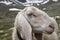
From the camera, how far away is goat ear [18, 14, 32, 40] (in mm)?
4203

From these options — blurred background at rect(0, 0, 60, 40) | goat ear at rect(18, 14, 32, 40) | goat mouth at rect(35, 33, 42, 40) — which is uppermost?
goat ear at rect(18, 14, 32, 40)

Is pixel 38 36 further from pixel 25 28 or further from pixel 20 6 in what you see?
pixel 20 6

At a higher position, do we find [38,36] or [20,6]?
[38,36]

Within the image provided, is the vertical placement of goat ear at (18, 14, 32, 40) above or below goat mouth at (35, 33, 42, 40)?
above

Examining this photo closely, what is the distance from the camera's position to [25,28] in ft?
13.8

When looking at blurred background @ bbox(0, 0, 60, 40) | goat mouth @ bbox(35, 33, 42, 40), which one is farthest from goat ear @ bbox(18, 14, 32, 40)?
blurred background @ bbox(0, 0, 60, 40)

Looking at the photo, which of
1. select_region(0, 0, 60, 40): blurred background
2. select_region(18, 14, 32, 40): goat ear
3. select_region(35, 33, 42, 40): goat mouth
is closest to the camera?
select_region(18, 14, 32, 40): goat ear

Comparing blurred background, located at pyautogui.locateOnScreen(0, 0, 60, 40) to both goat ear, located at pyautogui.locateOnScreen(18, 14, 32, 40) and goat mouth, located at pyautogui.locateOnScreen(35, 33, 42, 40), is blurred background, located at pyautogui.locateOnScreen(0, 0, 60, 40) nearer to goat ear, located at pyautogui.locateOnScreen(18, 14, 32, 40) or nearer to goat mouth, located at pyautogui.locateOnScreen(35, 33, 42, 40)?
goat mouth, located at pyautogui.locateOnScreen(35, 33, 42, 40)

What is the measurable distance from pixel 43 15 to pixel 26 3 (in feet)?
51.6

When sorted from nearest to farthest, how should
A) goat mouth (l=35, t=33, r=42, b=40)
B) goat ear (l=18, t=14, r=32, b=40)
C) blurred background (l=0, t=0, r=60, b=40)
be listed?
goat ear (l=18, t=14, r=32, b=40)
goat mouth (l=35, t=33, r=42, b=40)
blurred background (l=0, t=0, r=60, b=40)

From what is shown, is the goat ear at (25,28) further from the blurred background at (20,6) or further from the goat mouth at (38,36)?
the blurred background at (20,6)

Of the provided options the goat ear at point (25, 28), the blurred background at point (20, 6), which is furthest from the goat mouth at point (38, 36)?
the blurred background at point (20, 6)

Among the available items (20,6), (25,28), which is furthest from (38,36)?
(20,6)

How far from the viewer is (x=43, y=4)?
67.1 feet
